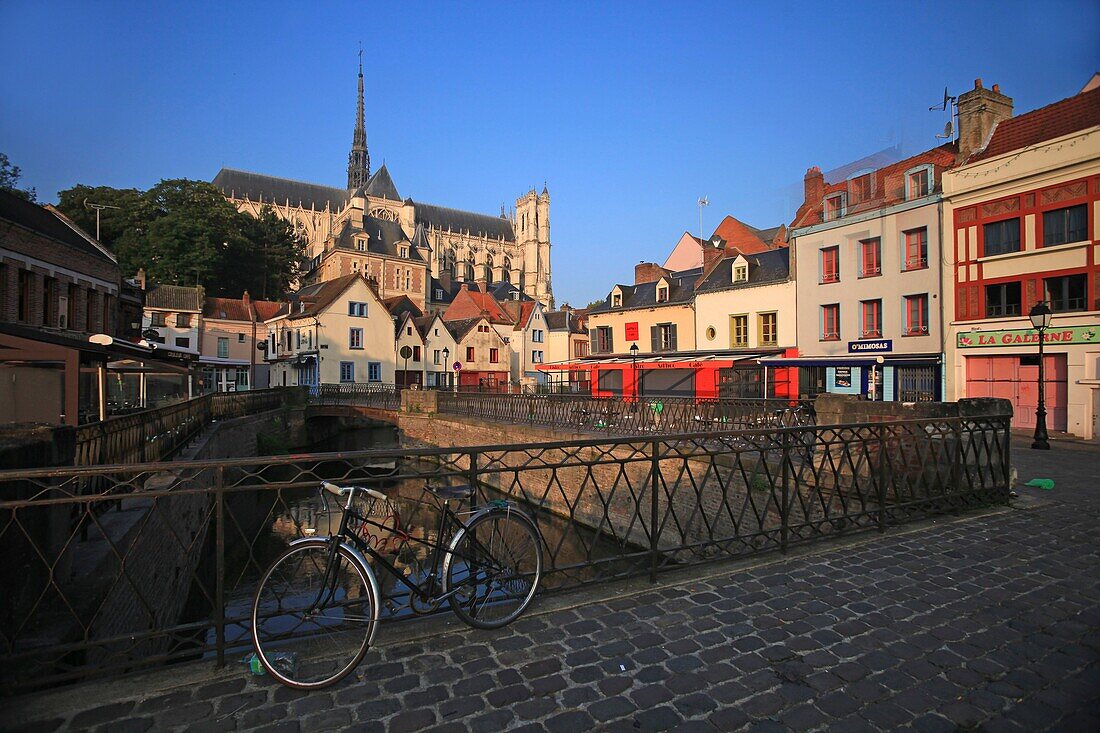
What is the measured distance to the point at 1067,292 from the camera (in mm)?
18656

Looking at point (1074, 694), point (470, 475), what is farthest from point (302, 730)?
point (1074, 694)

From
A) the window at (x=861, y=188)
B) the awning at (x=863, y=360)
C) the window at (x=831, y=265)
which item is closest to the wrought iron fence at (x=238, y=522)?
the awning at (x=863, y=360)

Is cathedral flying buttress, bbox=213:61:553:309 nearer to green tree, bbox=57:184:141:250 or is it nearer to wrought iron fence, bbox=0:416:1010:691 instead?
green tree, bbox=57:184:141:250

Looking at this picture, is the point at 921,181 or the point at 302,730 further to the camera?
the point at 921,181

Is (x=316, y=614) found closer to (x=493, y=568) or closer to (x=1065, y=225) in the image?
(x=493, y=568)

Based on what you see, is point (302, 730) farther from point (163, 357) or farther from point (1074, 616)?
point (163, 357)

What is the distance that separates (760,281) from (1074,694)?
27216mm

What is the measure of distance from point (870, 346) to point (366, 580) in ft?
82.7

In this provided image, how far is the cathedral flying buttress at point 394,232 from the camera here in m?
70.8

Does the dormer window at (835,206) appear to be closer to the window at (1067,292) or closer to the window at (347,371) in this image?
the window at (1067,292)

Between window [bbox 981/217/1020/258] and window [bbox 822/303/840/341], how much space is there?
590 centimetres

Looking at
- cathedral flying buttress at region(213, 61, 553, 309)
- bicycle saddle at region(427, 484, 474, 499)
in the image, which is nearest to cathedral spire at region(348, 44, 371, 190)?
cathedral flying buttress at region(213, 61, 553, 309)

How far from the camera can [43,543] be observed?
171 inches

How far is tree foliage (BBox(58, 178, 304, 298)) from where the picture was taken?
154ft
